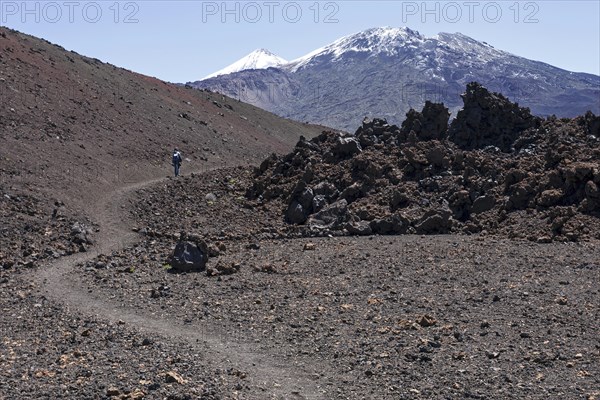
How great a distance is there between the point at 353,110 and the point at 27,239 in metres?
114

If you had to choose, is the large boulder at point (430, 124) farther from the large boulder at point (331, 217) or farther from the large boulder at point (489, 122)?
the large boulder at point (331, 217)

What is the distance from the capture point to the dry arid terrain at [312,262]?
28.1 feet

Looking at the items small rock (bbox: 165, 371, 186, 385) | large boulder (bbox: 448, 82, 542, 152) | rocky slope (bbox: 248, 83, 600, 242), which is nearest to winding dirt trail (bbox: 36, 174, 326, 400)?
small rock (bbox: 165, 371, 186, 385)

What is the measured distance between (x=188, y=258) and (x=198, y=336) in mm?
4315

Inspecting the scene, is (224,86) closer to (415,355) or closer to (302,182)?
(302,182)

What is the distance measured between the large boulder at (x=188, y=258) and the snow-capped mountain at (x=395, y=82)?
9925 centimetres

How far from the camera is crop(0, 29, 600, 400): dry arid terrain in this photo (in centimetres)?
855

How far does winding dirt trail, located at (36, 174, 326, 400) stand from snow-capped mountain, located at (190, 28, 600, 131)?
99919 millimetres

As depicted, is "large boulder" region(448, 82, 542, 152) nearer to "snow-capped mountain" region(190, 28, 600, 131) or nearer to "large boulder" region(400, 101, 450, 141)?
"large boulder" region(400, 101, 450, 141)

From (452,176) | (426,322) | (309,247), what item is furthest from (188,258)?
(452,176)

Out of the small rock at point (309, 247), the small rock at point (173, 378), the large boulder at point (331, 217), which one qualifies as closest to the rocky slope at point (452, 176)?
the large boulder at point (331, 217)

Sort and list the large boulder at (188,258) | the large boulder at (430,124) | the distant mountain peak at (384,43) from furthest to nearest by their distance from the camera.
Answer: the distant mountain peak at (384,43) → the large boulder at (430,124) → the large boulder at (188,258)

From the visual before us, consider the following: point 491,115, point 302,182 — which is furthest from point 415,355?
point 491,115

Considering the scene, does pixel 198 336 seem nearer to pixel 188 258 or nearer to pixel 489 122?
pixel 188 258
